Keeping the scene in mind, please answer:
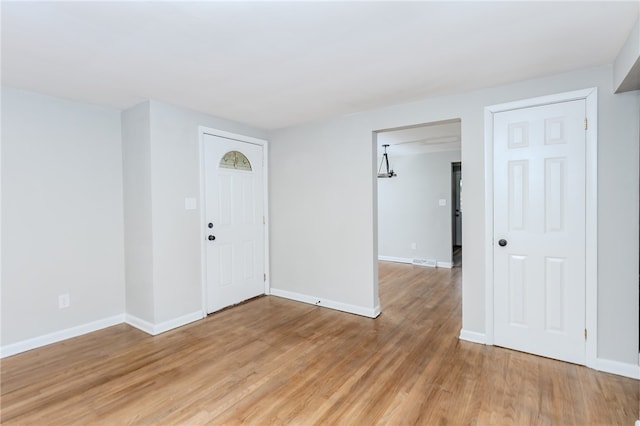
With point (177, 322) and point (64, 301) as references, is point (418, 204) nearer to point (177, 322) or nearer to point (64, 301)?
point (177, 322)

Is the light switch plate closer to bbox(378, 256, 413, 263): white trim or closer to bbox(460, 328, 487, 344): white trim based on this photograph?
bbox(460, 328, 487, 344): white trim

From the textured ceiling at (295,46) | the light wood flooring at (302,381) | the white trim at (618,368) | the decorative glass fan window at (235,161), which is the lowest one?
the light wood flooring at (302,381)

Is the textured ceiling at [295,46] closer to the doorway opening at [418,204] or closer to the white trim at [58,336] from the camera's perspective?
the white trim at [58,336]

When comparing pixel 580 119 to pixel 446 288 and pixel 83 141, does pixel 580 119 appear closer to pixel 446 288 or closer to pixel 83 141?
pixel 446 288

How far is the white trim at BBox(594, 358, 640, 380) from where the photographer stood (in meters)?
2.23

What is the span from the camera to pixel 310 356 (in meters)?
2.61

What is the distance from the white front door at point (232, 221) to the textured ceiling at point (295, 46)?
96 cm

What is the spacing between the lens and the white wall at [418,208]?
6.04 m

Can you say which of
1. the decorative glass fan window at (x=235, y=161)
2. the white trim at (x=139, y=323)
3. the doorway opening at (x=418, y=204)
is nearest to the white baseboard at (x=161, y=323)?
the white trim at (x=139, y=323)

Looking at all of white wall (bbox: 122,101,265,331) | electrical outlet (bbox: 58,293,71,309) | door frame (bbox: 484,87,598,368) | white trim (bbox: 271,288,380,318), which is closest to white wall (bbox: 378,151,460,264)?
white trim (bbox: 271,288,380,318)

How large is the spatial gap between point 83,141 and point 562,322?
4629mm

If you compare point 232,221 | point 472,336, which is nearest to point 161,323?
point 232,221

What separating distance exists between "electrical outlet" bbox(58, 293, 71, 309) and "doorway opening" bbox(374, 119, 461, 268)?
477 centimetres

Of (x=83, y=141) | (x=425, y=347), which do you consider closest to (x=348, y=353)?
(x=425, y=347)
